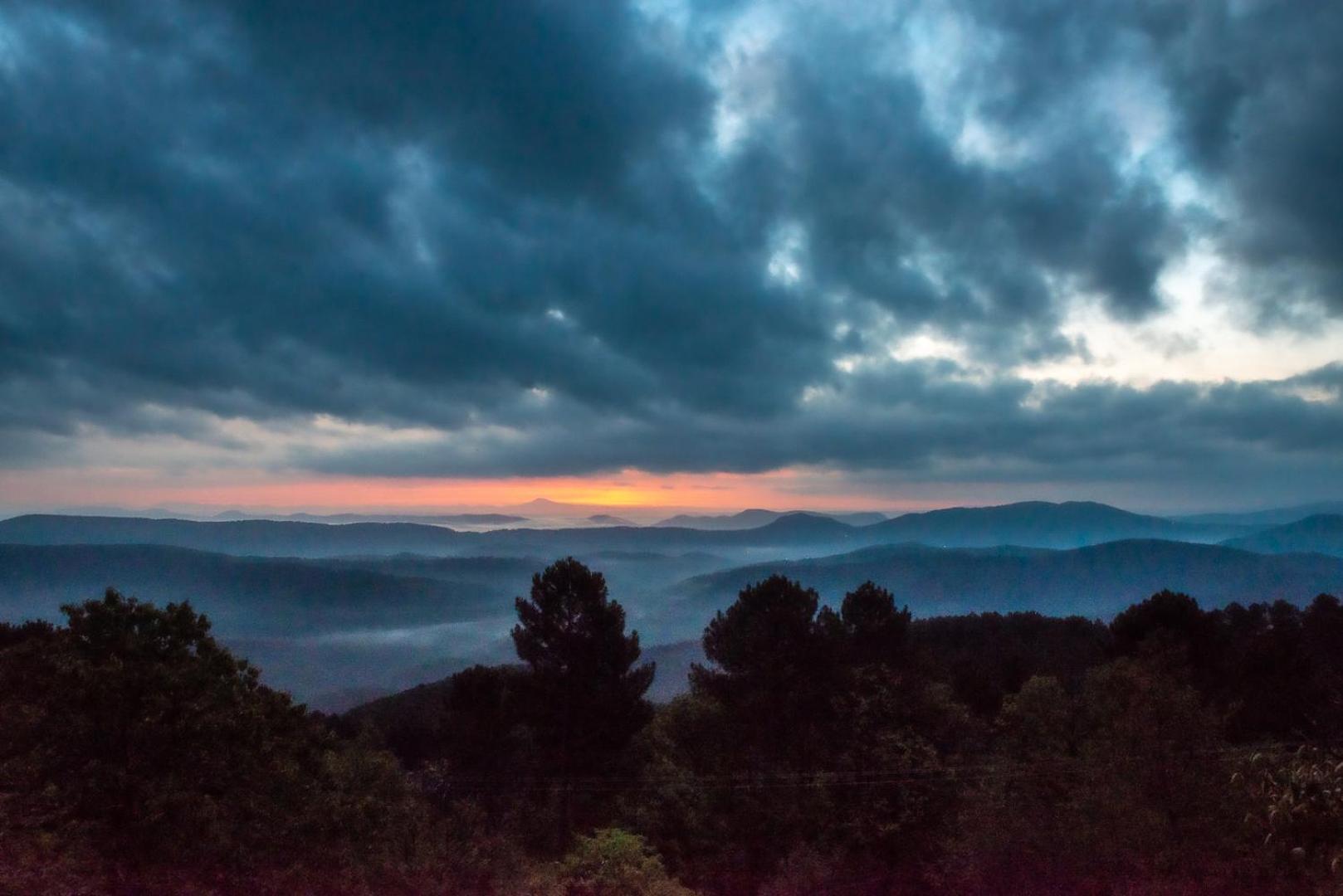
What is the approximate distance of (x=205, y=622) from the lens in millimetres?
15562

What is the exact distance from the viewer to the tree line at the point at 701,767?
11664 mm

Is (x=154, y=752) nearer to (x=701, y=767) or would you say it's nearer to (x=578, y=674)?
(x=578, y=674)

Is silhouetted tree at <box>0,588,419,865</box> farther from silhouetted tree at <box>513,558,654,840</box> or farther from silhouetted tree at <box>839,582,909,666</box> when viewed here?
silhouetted tree at <box>839,582,909,666</box>

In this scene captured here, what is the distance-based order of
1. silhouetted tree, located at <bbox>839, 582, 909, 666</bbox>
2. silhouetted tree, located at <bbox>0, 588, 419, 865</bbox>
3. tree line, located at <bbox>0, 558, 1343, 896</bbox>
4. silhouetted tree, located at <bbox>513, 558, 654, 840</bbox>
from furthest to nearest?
1. silhouetted tree, located at <bbox>839, 582, 909, 666</bbox>
2. silhouetted tree, located at <bbox>513, 558, 654, 840</bbox>
3. silhouetted tree, located at <bbox>0, 588, 419, 865</bbox>
4. tree line, located at <bbox>0, 558, 1343, 896</bbox>

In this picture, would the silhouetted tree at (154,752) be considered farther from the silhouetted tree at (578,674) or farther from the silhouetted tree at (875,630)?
the silhouetted tree at (875,630)

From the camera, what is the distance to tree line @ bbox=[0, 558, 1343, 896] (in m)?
11.7

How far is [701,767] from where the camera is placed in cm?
2738

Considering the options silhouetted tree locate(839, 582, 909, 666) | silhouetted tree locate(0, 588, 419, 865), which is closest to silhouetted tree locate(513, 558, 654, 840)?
silhouetted tree locate(839, 582, 909, 666)

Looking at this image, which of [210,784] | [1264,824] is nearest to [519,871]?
→ [210,784]

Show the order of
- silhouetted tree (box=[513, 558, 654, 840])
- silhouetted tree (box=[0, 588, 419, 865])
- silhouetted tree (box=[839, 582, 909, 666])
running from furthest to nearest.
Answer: silhouetted tree (box=[839, 582, 909, 666]), silhouetted tree (box=[513, 558, 654, 840]), silhouetted tree (box=[0, 588, 419, 865])

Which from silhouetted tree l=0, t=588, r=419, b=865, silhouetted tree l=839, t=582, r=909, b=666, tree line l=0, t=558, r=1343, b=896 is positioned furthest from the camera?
silhouetted tree l=839, t=582, r=909, b=666

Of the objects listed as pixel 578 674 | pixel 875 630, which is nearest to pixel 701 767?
pixel 578 674

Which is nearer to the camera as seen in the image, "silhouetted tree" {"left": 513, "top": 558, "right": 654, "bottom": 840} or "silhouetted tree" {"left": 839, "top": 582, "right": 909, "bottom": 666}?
"silhouetted tree" {"left": 513, "top": 558, "right": 654, "bottom": 840}

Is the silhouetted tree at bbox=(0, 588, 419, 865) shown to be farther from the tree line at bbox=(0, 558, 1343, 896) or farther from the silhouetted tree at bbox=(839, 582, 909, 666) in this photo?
the silhouetted tree at bbox=(839, 582, 909, 666)
